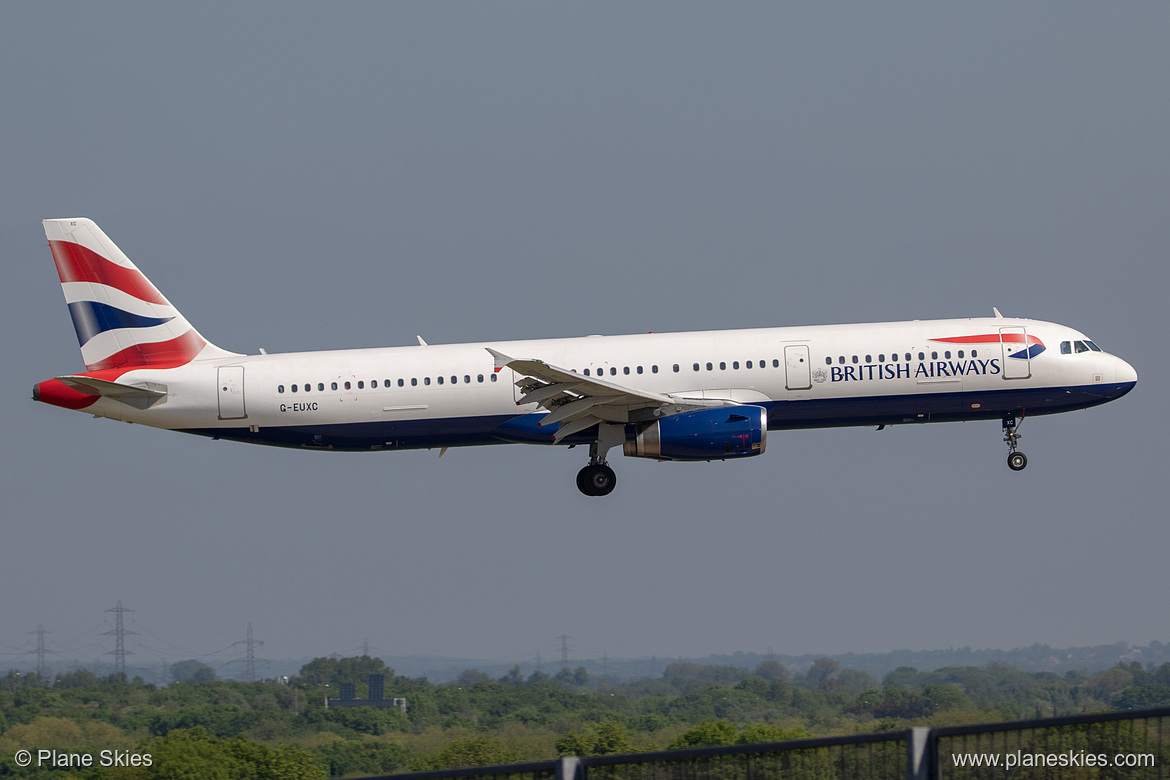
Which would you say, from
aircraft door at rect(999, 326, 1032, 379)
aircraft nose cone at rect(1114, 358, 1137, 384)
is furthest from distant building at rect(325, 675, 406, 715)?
aircraft nose cone at rect(1114, 358, 1137, 384)

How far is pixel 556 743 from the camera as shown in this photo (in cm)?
4262

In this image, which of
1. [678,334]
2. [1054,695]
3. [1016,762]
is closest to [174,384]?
[678,334]

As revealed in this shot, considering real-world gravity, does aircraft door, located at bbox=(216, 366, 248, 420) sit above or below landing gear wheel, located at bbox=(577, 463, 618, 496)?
above

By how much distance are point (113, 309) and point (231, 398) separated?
586 cm

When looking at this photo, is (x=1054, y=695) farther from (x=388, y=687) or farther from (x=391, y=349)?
(x=391, y=349)

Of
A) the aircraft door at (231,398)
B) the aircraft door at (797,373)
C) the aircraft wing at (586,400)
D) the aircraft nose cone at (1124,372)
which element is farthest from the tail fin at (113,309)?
the aircraft nose cone at (1124,372)

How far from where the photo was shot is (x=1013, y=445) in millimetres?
39438

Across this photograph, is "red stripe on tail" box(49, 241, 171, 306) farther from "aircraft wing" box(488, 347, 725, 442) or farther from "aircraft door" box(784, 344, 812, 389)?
"aircraft door" box(784, 344, 812, 389)

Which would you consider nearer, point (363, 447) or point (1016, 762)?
point (1016, 762)

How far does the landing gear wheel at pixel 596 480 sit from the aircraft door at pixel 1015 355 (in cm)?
1228

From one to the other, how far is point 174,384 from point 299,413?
4.08 meters

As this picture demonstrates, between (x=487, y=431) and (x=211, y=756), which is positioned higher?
(x=487, y=431)

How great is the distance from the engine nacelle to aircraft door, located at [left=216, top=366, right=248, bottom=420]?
12525mm

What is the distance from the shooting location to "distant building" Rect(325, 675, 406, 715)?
2618 inches
